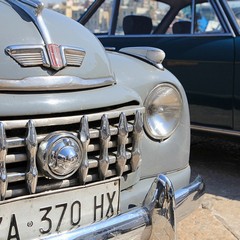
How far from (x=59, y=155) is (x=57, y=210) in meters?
0.22

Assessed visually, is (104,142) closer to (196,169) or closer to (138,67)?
(138,67)

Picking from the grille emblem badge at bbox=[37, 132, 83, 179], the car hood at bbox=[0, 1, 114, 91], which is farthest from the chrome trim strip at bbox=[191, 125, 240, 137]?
the grille emblem badge at bbox=[37, 132, 83, 179]

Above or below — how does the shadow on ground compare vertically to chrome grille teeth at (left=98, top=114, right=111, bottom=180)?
below

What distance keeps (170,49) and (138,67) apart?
179cm

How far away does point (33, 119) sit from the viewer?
5.53 ft

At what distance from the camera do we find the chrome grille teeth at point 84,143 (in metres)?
1.79

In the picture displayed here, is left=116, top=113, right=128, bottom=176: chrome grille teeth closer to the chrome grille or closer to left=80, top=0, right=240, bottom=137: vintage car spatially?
the chrome grille

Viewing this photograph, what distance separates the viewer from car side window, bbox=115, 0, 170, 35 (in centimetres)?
454

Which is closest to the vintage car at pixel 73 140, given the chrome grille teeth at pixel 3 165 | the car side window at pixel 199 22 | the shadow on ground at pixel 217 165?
the chrome grille teeth at pixel 3 165

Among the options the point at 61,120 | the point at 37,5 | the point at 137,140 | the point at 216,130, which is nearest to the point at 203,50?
the point at 216,130

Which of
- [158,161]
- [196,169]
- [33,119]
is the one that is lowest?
[196,169]

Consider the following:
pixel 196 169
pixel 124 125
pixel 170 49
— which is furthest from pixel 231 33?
pixel 124 125

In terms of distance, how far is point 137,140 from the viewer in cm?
202

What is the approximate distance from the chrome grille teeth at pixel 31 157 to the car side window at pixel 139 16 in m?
3.00
